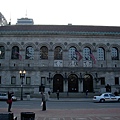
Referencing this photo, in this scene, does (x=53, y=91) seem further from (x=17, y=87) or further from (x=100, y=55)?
(x=100, y=55)

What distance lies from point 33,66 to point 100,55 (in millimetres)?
16320

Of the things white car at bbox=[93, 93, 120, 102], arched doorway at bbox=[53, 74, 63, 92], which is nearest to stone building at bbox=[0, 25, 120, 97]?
arched doorway at bbox=[53, 74, 63, 92]

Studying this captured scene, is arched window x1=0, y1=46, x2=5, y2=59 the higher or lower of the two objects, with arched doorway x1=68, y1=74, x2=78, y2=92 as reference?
higher

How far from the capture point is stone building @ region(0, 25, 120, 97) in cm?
4478

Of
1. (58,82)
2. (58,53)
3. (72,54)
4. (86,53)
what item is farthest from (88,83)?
(58,53)

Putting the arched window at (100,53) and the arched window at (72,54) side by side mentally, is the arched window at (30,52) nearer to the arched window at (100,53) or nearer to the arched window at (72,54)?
the arched window at (72,54)

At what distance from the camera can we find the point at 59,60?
4569 cm

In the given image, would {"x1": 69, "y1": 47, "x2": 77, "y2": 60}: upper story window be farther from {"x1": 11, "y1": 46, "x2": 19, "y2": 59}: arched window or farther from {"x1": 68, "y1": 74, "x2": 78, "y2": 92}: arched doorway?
{"x1": 11, "y1": 46, "x2": 19, "y2": 59}: arched window

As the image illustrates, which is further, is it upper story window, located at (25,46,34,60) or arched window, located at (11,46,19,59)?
arched window, located at (11,46,19,59)

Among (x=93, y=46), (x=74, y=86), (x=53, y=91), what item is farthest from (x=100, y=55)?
(x=53, y=91)

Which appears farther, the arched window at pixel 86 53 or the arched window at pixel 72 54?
the arched window at pixel 86 53

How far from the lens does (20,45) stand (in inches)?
1809

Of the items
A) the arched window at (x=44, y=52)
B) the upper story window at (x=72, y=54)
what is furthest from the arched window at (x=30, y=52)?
the upper story window at (x=72, y=54)

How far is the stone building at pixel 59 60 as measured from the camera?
4478cm
